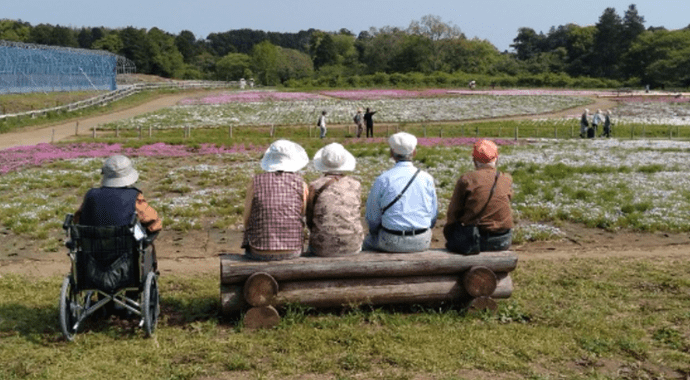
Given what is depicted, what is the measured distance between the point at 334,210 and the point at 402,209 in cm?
72

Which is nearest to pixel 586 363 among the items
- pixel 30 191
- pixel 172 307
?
pixel 172 307

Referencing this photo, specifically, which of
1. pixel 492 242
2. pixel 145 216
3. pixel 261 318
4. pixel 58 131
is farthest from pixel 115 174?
pixel 58 131

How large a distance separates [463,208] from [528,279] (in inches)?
80.8

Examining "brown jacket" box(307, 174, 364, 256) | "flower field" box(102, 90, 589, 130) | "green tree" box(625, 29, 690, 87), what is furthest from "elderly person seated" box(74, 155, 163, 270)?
"green tree" box(625, 29, 690, 87)

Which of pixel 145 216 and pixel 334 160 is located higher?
pixel 334 160

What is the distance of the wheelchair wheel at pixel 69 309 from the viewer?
595cm

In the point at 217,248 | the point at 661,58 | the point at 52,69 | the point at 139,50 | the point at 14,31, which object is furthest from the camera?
the point at 14,31

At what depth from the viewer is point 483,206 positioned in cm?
697

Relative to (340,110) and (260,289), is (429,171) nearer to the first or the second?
(260,289)

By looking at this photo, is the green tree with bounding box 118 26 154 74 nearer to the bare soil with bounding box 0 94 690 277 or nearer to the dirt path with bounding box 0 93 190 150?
the dirt path with bounding box 0 93 190 150

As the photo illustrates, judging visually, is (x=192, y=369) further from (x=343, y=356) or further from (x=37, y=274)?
(x=37, y=274)

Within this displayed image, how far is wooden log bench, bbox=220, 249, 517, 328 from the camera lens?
20.9 feet

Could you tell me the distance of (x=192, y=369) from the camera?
214 inches

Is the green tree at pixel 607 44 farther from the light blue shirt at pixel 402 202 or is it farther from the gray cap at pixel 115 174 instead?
the gray cap at pixel 115 174
